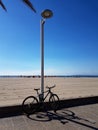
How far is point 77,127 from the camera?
5.45 meters

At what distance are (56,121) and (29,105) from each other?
1.31 m

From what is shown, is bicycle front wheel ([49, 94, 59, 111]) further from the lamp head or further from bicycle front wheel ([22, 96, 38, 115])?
the lamp head

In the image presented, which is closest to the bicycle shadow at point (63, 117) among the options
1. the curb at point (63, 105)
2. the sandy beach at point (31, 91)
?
the curb at point (63, 105)

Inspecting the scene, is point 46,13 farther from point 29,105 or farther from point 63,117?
point 63,117

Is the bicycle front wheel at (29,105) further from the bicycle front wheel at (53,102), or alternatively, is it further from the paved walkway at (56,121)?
the bicycle front wheel at (53,102)

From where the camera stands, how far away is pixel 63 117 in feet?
21.1

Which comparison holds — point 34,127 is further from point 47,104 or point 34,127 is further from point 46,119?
point 47,104

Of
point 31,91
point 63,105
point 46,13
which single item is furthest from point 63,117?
point 31,91

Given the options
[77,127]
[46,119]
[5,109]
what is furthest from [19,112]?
[77,127]

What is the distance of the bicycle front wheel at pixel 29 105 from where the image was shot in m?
6.82

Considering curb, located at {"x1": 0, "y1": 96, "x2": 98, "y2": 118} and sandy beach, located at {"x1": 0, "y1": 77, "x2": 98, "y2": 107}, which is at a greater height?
sandy beach, located at {"x1": 0, "y1": 77, "x2": 98, "y2": 107}

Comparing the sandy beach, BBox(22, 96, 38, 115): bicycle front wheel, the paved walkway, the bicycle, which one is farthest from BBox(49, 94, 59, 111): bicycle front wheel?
the sandy beach

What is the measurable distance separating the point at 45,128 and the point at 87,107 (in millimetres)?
2891

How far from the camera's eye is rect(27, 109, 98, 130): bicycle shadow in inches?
231
